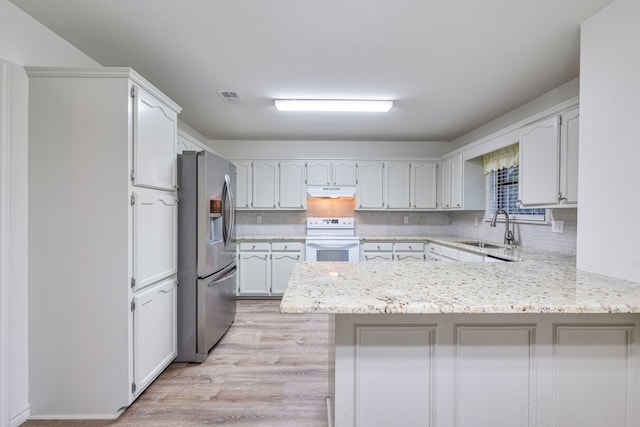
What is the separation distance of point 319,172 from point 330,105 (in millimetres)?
1590

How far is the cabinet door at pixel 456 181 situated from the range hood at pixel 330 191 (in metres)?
1.40

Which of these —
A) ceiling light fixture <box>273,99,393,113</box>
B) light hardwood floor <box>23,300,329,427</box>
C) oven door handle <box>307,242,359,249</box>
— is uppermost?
ceiling light fixture <box>273,99,393,113</box>

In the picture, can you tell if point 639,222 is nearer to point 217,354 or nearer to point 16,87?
point 217,354

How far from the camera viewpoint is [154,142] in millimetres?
2025

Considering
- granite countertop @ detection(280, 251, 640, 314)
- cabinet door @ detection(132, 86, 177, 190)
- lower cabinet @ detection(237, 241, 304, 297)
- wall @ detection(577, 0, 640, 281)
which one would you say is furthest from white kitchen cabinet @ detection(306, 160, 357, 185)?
wall @ detection(577, 0, 640, 281)

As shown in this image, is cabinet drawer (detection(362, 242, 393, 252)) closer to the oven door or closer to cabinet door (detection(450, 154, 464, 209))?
the oven door

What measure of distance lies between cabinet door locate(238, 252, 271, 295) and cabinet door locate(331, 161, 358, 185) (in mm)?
1666

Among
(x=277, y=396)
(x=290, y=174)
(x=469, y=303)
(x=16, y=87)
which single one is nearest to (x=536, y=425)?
(x=469, y=303)

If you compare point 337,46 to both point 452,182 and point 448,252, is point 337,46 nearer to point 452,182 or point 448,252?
point 448,252

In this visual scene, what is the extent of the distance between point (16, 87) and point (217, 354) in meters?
2.33

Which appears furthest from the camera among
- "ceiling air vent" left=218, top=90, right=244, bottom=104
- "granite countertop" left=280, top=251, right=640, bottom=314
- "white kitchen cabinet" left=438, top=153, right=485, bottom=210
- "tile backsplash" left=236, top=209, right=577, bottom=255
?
"tile backsplash" left=236, top=209, right=577, bottom=255

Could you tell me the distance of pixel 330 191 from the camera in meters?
4.42

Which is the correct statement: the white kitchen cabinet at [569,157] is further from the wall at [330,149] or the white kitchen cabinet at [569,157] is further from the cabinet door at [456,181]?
the wall at [330,149]

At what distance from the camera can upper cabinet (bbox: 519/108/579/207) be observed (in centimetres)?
214
